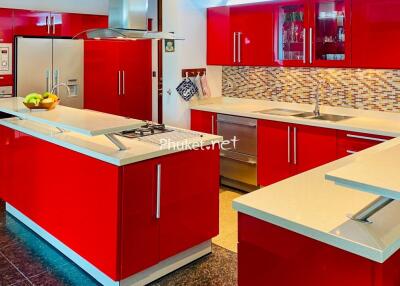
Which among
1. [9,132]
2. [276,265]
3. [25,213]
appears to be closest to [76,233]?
[25,213]

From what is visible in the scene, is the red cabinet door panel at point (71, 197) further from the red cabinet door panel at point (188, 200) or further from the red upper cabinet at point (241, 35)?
the red upper cabinet at point (241, 35)

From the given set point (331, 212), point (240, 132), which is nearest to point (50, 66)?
point (240, 132)

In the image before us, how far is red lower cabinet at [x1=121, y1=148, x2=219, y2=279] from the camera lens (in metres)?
2.62

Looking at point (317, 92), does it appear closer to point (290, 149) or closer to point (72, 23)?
point (290, 149)

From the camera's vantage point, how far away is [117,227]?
256cm

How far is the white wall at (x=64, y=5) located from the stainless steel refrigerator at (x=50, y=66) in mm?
520

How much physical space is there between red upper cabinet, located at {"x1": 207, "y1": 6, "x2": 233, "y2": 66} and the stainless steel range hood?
172 centimetres

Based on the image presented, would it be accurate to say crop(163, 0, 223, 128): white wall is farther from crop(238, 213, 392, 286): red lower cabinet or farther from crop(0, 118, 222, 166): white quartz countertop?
crop(238, 213, 392, 286): red lower cabinet

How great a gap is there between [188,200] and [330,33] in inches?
88.5

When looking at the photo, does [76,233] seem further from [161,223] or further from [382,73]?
[382,73]

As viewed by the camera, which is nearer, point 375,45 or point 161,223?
point 161,223

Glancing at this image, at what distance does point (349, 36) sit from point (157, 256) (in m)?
2.58

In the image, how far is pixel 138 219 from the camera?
105 inches

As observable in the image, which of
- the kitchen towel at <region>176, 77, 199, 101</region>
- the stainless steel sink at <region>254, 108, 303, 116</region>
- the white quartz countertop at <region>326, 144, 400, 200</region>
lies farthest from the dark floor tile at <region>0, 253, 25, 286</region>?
the stainless steel sink at <region>254, 108, 303, 116</region>
